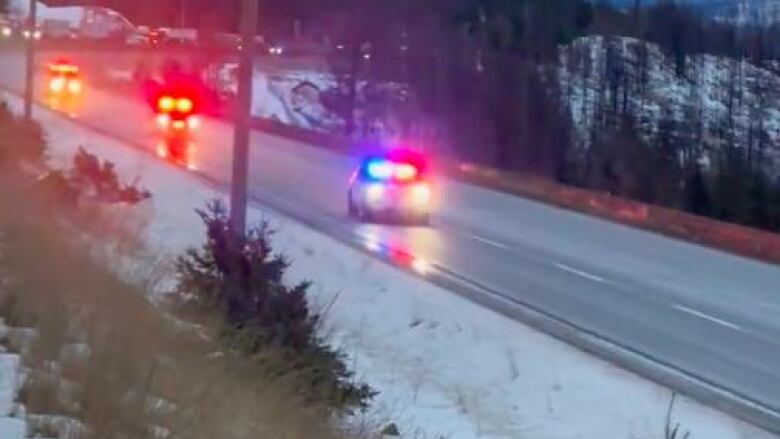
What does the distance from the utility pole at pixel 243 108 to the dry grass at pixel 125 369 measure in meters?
5.42

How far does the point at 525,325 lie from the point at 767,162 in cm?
3629

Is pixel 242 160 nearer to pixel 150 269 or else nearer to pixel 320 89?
pixel 150 269

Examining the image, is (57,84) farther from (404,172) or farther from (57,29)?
(57,29)

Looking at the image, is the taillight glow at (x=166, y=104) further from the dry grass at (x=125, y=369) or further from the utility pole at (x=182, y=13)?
the dry grass at (x=125, y=369)

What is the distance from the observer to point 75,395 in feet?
23.9

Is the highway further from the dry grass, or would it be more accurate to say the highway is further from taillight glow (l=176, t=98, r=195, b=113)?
taillight glow (l=176, t=98, r=195, b=113)

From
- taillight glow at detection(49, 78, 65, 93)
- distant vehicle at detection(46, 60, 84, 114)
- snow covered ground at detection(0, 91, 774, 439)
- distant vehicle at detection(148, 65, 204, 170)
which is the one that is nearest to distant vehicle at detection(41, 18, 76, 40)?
distant vehicle at detection(46, 60, 84, 114)

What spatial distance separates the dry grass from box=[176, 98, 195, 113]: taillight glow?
4396cm

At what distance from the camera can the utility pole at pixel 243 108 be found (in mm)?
17578

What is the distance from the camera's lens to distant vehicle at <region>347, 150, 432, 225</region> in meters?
31.2

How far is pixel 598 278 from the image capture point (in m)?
26.0

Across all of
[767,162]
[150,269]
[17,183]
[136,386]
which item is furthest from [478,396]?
[767,162]

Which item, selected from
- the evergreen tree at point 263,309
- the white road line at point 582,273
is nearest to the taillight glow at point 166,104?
the white road line at point 582,273

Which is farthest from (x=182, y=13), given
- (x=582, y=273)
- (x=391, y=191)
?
(x=582, y=273)
